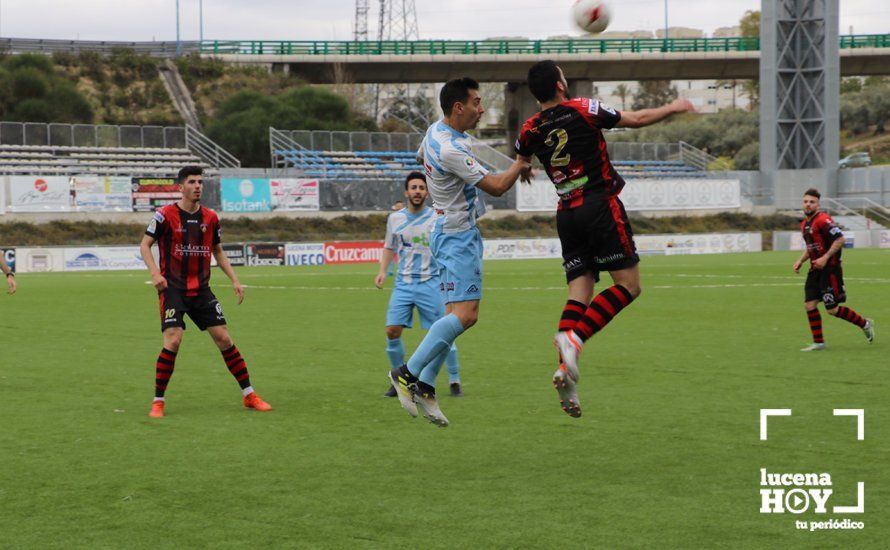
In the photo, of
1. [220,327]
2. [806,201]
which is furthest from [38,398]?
[806,201]

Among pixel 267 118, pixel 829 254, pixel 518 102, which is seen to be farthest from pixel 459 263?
pixel 518 102

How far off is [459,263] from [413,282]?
10.7ft

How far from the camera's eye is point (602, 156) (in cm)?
815

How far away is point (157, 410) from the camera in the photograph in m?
10.1

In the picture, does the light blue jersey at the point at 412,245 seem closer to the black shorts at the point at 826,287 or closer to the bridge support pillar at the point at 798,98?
the black shorts at the point at 826,287

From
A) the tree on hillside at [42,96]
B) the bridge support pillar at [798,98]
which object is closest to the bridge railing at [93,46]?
the tree on hillside at [42,96]

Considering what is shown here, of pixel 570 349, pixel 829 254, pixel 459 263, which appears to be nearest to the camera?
pixel 570 349

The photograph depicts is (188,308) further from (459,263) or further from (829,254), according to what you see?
(829,254)

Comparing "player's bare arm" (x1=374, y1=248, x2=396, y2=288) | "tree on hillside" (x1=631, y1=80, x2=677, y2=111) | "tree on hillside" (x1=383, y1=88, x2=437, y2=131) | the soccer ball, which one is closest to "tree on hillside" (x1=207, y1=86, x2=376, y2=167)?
"tree on hillside" (x1=383, y1=88, x2=437, y2=131)

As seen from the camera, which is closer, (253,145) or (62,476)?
(62,476)

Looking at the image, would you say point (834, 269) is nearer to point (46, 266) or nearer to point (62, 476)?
point (62, 476)

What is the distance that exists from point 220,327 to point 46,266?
35.7 m

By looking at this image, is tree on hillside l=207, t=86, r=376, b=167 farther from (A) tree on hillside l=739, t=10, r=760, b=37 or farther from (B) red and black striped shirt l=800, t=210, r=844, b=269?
(A) tree on hillside l=739, t=10, r=760, b=37

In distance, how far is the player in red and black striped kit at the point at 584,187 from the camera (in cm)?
802
